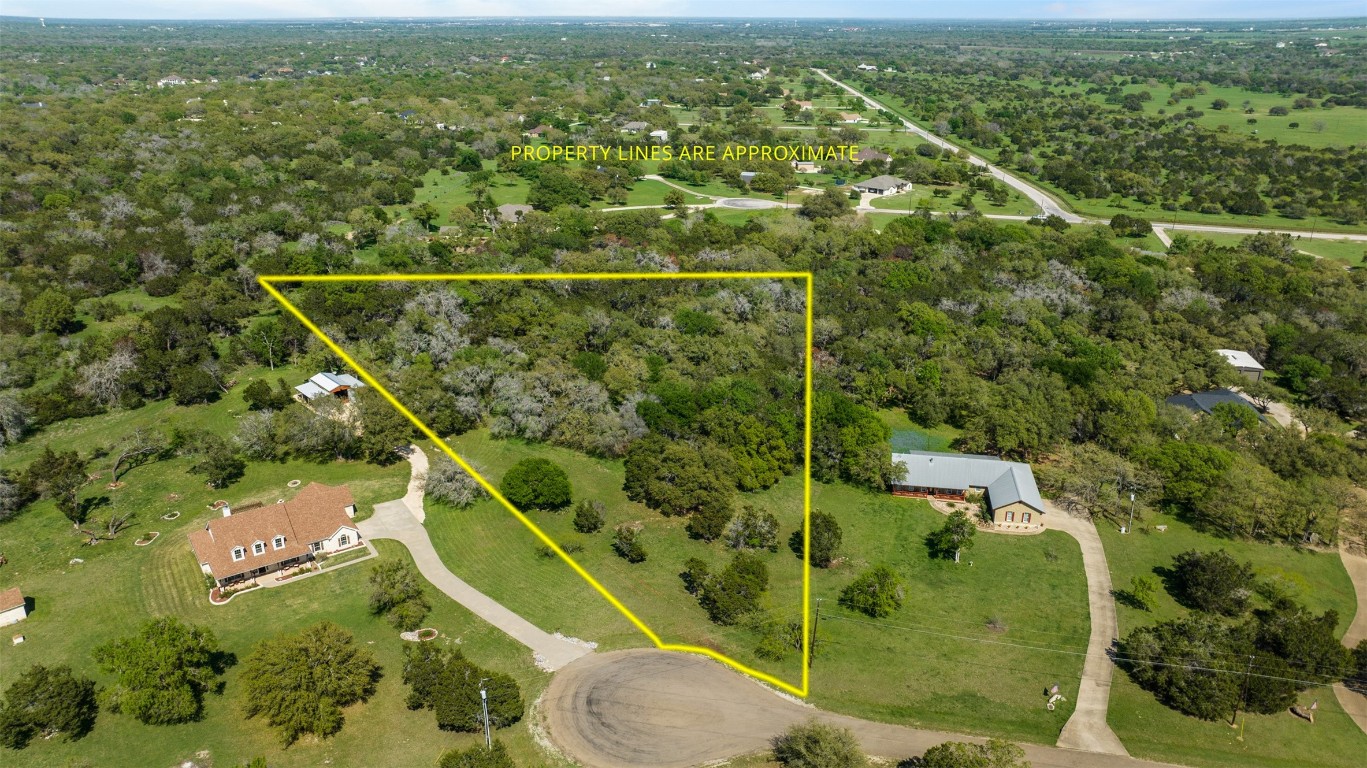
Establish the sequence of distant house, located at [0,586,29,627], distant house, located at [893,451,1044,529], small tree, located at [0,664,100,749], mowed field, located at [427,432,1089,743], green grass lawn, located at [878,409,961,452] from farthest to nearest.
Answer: green grass lawn, located at [878,409,961,452], distant house, located at [893,451,1044,529], distant house, located at [0,586,29,627], mowed field, located at [427,432,1089,743], small tree, located at [0,664,100,749]

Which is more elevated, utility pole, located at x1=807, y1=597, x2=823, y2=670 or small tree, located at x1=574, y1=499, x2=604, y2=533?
small tree, located at x1=574, y1=499, x2=604, y2=533

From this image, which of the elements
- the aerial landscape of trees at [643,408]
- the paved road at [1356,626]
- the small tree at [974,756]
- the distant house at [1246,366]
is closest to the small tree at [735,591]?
the aerial landscape of trees at [643,408]

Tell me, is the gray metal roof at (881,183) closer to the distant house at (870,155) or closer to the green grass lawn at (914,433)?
the distant house at (870,155)

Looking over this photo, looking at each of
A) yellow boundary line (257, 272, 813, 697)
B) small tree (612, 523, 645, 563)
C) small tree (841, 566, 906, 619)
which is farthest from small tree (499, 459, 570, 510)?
small tree (841, 566, 906, 619)

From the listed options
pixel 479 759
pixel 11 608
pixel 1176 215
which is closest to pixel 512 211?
pixel 11 608

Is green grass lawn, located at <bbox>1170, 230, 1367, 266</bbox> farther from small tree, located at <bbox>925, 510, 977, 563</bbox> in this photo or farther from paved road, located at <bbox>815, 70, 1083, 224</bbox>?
small tree, located at <bbox>925, 510, 977, 563</bbox>
